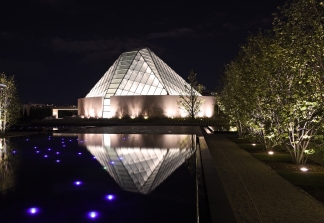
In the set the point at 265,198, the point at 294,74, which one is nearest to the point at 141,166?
the point at 265,198

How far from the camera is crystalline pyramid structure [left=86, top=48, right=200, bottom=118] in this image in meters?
44.2

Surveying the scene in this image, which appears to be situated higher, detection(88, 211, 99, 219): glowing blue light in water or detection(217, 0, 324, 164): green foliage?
detection(217, 0, 324, 164): green foliage

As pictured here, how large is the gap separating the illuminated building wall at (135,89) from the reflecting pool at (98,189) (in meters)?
31.8

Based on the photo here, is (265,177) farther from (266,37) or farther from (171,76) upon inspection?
(171,76)

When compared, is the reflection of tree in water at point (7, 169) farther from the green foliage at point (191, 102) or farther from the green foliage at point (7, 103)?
the green foliage at point (191, 102)

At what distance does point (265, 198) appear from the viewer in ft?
22.4

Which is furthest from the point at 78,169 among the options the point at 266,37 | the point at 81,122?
the point at 81,122

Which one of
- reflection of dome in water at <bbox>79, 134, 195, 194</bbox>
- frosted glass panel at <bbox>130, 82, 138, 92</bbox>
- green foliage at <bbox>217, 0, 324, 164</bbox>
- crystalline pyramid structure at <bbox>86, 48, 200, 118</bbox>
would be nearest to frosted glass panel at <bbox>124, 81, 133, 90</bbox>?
crystalline pyramid structure at <bbox>86, 48, 200, 118</bbox>

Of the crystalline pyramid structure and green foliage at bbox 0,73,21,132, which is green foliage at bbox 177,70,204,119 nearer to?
the crystalline pyramid structure

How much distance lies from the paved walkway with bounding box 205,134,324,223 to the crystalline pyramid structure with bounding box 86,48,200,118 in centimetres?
3423

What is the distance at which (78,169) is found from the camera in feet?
29.6

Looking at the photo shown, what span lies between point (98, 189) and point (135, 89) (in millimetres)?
37911

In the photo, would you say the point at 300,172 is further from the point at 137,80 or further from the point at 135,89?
the point at 137,80

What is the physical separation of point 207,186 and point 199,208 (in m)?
1.05
